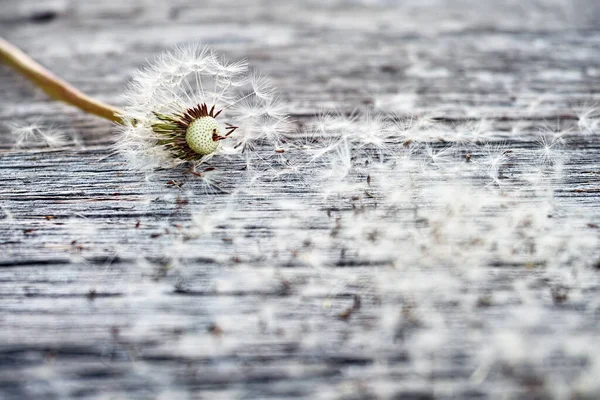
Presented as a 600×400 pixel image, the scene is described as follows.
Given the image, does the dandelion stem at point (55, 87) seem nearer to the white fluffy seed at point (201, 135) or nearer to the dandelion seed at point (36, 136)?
the dandelion seed at point (36, 136)

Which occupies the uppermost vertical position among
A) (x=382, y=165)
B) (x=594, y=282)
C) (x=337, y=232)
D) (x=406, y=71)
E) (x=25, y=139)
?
(x=406, y=71)

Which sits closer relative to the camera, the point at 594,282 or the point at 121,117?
the point at 594,282

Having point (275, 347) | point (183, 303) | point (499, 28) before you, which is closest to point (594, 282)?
point (275, 347)

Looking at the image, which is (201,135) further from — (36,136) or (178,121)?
(36,136)

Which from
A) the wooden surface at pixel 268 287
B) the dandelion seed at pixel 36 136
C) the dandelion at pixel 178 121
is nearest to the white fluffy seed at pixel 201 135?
the dandelion at pixel 178 121

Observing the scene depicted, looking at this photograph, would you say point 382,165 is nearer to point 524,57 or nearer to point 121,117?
point 121,117

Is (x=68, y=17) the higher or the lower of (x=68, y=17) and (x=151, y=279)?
the higher

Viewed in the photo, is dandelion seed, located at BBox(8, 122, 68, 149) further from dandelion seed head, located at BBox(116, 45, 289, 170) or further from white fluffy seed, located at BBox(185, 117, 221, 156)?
white fluffy seed, located at BBox(185, 117, 221, 156)
